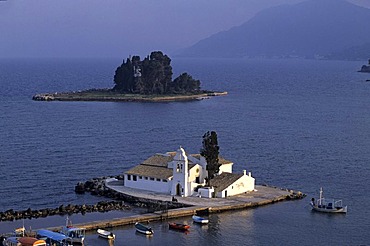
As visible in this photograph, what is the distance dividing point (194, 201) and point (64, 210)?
9673 mm

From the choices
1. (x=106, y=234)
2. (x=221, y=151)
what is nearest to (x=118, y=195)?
(x=106, y=234)

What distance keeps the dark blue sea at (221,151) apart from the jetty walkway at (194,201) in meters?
0.92

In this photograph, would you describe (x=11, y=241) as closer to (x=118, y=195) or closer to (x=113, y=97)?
(x=118, y=195)

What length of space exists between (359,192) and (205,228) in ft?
58.1

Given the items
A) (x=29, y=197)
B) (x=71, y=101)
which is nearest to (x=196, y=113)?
(x=71, y=101)

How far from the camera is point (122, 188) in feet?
203

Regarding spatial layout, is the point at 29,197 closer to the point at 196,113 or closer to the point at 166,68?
the point at 196,113

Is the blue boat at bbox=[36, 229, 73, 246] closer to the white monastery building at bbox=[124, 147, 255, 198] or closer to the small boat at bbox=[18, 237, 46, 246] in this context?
the small boat at bbox=[18, 237, 46, 246]

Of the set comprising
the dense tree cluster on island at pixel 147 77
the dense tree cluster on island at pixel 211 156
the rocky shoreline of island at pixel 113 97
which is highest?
the dense tree cluster on island at pixel 147 77

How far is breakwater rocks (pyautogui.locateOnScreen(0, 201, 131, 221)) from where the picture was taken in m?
54.2

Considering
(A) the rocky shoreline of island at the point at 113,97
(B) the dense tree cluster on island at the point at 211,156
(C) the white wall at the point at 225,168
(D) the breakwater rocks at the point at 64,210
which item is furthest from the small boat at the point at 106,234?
(A) the rocky shoreline of island at the point at 113,97

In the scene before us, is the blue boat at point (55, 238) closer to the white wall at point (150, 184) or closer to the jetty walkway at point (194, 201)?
the jetty walkway at point (194, 201)

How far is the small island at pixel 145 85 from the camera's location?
16075 centimetres

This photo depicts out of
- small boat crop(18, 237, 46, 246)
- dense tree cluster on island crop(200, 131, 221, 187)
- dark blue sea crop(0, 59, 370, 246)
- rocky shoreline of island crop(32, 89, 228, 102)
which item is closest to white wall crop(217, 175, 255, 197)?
dense tree cluster on island crop(200, 131, 221, 187)
